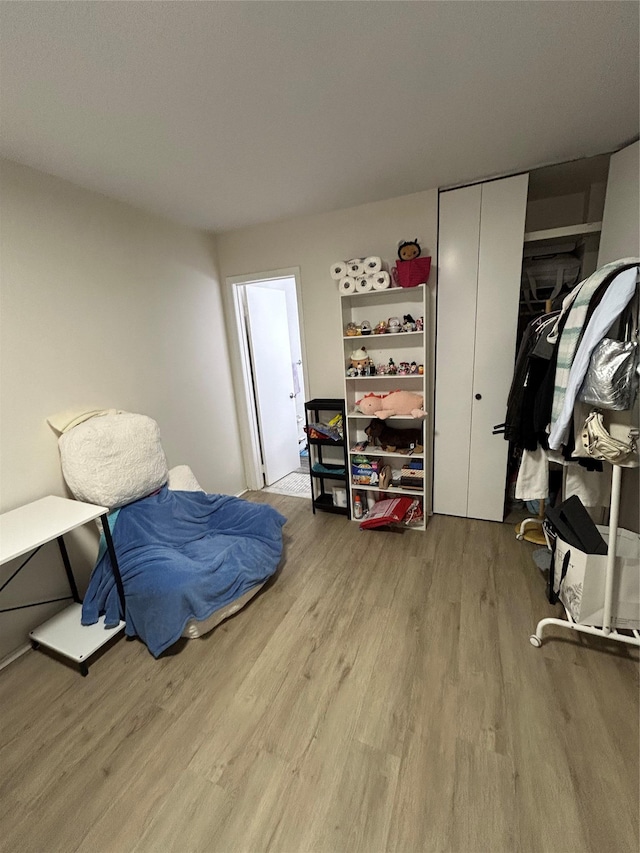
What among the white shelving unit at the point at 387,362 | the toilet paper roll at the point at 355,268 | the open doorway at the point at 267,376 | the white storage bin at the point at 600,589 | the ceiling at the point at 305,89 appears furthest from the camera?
the open doorway at the point at 267,376

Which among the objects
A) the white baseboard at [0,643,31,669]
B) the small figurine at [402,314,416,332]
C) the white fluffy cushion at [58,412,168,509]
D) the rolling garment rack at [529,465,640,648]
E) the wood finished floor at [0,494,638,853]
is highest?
the small figurine at [402,314,416,332]

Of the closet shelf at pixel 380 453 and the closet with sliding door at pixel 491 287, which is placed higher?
the closet with sliding door at pixel 491 287

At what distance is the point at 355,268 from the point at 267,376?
1516 mm

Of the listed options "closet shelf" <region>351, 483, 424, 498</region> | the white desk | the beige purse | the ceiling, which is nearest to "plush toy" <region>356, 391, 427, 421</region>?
"closet shelf" <region>351, 483, 424, 498</region>

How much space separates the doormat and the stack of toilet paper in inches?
78.1

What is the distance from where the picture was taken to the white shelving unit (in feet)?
8.86

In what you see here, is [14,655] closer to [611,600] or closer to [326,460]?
[326,460]

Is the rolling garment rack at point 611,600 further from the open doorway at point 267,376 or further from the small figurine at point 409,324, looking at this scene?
the open doorway at point 267,376

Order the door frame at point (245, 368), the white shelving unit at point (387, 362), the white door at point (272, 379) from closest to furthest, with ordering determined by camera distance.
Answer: the white shelving unit at point (387, 362) < the door frame at point (245, 368) < the white door at point (272, 379)

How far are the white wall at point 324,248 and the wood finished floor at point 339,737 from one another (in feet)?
6.43

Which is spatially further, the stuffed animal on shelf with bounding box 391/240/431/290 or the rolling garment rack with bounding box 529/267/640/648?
the stuffed animal on shelf with bounding box 391/240/431/290

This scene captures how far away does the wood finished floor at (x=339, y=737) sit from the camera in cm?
113

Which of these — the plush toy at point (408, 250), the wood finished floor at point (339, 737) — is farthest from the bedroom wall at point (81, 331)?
the plush toy at point (408, 250)

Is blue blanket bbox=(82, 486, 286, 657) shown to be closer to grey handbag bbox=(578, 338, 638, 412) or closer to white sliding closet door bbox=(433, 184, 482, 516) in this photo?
white sliding closet door bbox=(433, 184, 482, 516)
